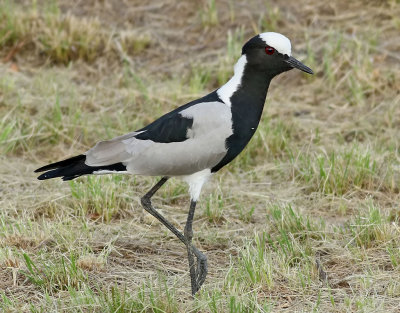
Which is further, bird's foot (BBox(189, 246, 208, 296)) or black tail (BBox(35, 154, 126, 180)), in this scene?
black tail (BBox(35, 154, 126, 180))

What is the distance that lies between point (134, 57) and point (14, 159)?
2.22 meters

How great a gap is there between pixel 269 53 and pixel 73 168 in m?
1.33

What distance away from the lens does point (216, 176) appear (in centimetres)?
609

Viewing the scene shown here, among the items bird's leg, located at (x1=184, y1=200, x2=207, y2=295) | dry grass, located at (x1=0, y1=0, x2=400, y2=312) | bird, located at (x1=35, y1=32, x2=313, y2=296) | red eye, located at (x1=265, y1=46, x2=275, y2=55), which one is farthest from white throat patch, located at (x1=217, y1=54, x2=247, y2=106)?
dry grass, located at (x1=0, y1=0, x2=400, y2=312)

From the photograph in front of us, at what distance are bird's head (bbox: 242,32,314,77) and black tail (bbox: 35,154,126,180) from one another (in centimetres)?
100

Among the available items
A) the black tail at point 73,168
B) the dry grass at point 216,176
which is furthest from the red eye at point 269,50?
the black tail at point 73,168

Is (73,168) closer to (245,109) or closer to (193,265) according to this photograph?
(193,265)

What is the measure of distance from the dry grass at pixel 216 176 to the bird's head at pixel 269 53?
893mm

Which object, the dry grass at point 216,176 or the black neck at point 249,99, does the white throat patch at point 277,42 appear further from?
the dry grass at point 216,176

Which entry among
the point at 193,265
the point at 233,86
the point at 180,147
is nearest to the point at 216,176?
the point at 233,86

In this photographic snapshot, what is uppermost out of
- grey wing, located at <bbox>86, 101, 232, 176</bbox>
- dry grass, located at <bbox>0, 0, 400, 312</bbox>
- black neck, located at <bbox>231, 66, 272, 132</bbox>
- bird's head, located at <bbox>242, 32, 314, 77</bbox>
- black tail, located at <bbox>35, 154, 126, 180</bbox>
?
bird's head, located at <bbox>242, 32, 314, 77</bbox>

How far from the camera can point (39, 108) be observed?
22.5 feet

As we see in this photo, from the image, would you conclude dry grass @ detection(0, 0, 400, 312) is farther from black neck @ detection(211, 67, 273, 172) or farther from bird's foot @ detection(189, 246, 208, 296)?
black neck @ detection(211, 67, 273, 172)

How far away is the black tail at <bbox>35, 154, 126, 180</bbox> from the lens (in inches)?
178
